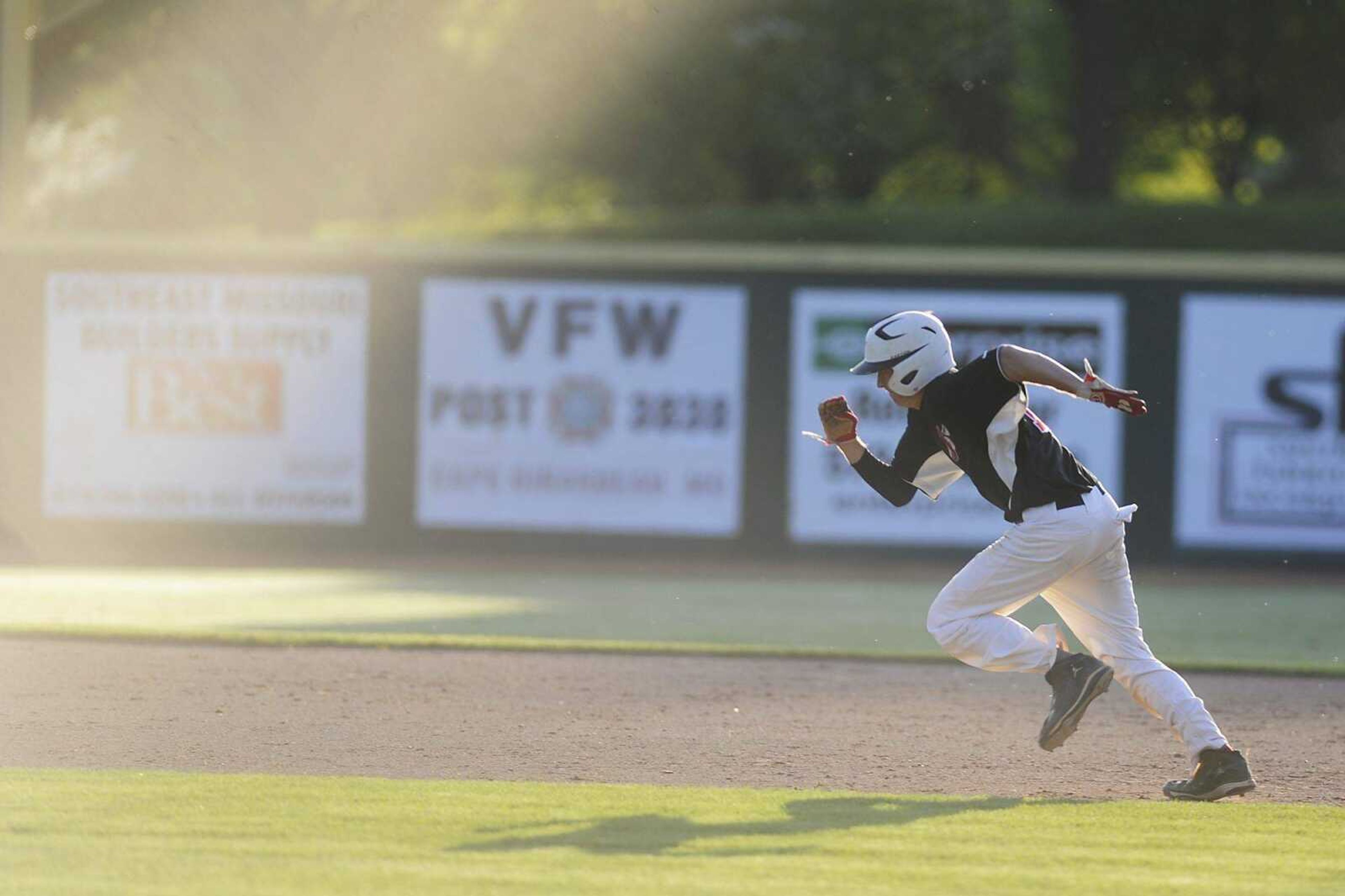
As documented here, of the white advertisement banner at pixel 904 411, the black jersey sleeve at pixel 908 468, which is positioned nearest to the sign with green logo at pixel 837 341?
the white advertisement banner at pixel 904 411

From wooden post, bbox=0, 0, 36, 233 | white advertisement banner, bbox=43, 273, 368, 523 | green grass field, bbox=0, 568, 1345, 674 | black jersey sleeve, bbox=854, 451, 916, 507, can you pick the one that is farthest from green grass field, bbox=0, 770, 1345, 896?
wooden post, bbox=0, 0, 36, 233

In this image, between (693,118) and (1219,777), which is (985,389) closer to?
(1219,777)

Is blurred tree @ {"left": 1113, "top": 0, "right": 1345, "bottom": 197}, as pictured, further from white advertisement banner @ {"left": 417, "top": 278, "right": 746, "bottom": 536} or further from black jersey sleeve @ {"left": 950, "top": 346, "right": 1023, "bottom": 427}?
black jersey sleeve @ {"left": 950, "top": 346, "right": 1023, "bottom": 427}

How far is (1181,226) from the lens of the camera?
18.4 m

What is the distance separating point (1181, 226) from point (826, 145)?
33.3 feet

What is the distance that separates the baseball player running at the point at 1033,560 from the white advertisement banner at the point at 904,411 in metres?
8.68

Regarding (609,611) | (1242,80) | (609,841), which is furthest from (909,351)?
(1242,80)

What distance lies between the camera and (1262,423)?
1566 cm

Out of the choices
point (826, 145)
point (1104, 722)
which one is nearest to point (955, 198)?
point (826, 145)

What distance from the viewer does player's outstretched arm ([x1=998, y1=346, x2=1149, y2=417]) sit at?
6.24 metres

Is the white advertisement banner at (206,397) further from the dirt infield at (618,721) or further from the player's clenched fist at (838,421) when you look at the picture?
the player's clenched fist at (838,421)

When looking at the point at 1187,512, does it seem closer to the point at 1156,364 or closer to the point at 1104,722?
the point at 1156,364

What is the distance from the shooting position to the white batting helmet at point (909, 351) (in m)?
6.78

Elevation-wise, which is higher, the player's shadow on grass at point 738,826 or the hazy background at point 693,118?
the hazy background at point 693,118
